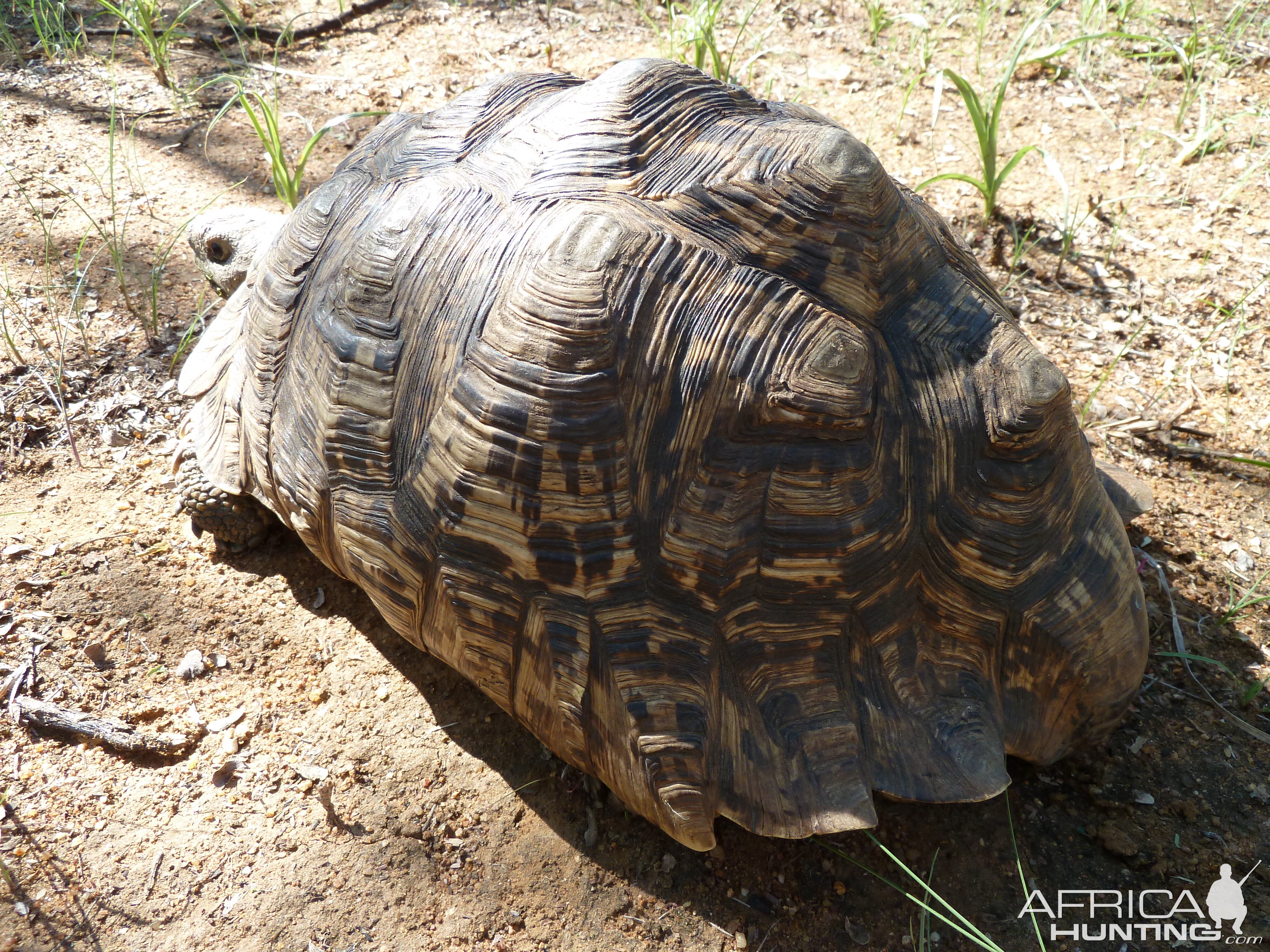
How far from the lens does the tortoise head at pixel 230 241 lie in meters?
3.20

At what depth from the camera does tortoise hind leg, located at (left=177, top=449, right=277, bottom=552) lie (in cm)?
270

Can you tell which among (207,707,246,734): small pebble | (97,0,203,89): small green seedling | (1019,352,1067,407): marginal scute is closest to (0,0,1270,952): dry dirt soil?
(207,707,246,734): small pebble

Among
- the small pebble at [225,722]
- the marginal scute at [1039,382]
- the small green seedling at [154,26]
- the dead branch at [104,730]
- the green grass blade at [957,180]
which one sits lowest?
the dead branch at [104,730]

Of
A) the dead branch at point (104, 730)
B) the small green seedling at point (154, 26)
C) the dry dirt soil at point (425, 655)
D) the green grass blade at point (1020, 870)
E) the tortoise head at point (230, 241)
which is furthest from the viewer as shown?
the small green seedling at point (154, 26)

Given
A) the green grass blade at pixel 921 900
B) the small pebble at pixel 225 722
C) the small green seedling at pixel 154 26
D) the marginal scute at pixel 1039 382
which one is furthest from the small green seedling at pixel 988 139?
the small green seedling at pixel 154 26

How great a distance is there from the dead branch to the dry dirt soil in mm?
31

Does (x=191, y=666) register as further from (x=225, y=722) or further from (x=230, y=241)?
(x=230, y=241)

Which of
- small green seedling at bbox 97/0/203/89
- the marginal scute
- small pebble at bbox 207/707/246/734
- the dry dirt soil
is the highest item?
the marginal scute

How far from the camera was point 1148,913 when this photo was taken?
6.77ft

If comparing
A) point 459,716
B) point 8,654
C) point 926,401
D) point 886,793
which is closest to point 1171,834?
point 886,793

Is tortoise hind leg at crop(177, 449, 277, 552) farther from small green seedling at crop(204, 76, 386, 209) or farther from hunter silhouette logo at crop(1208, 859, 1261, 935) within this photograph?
hunter silhouette logo at crop(1208, 859, 1261, 935)

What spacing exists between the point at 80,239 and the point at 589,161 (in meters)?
2.91

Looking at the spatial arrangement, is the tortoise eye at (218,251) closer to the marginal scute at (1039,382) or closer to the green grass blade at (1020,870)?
the marginal scute at (1039,382)

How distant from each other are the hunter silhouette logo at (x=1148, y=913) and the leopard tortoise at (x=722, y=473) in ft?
1.21
